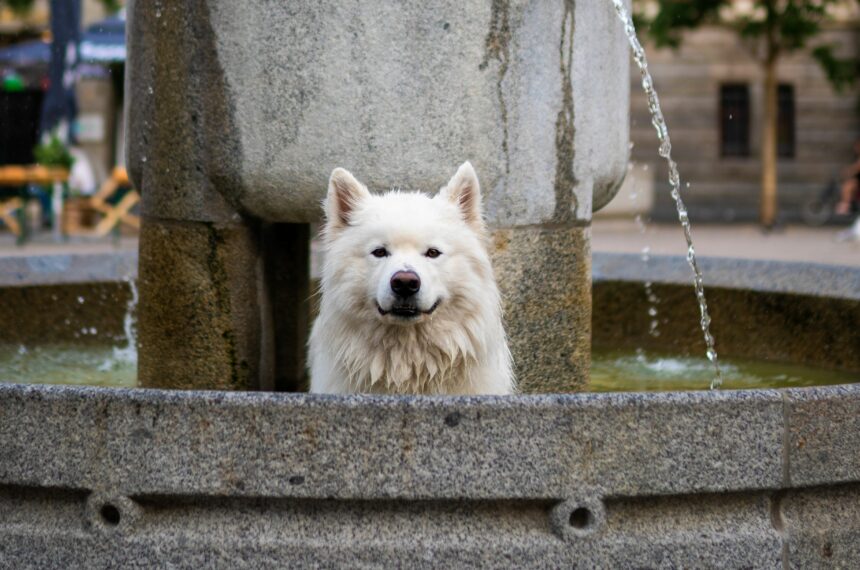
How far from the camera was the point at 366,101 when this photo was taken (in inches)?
199

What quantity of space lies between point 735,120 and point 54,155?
751 inches

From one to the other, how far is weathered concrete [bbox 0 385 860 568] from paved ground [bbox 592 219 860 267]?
13.9 metres

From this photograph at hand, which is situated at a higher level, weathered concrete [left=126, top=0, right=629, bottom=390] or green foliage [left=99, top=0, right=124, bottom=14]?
green foliage [left=99, top=0, right=124, bottom=14]

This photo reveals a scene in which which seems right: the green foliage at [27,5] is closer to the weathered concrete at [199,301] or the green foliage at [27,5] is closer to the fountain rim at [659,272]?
the fountain rim at [659,272]

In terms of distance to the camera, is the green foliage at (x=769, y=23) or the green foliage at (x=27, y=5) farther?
the green foliage at (x=27, y=5)

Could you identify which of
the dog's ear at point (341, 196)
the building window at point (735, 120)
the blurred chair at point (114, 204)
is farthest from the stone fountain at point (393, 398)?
the building window at point (735, 120)

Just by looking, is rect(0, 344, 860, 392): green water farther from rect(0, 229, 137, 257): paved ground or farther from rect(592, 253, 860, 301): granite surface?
rect(0, 229, 137, 257): paved ground

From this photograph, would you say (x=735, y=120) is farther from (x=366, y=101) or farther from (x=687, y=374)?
(x=366, y=101)

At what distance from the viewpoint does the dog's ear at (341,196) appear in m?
4.69

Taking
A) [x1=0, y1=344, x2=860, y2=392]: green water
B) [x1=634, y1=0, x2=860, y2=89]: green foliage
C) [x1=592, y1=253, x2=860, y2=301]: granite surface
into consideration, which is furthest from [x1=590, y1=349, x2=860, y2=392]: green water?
[x1=634, y1=0, x2=860, y2=89]: green foliage

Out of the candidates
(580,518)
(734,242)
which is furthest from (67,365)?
(734,242)

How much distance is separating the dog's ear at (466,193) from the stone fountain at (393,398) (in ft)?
1.28

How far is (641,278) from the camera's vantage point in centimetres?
806

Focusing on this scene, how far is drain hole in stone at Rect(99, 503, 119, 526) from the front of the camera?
12.4 feet
